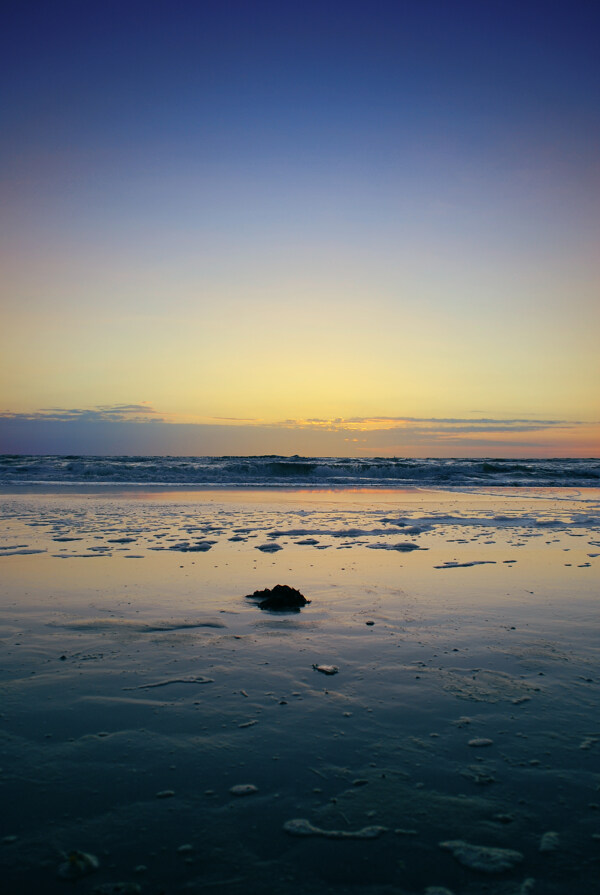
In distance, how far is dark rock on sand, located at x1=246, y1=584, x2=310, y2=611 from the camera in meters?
5.29

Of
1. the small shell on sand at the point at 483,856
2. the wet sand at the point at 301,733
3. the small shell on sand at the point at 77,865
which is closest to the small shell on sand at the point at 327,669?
the wet sand at the point at 301,733

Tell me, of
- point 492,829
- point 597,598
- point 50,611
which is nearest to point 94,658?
point 50,611

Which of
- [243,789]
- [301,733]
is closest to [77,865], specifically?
[243,789]

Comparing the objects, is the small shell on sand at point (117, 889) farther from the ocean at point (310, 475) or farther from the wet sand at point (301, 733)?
the ocean at point (310, 475)

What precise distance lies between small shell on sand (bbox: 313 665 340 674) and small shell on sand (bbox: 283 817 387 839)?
151 centimetres

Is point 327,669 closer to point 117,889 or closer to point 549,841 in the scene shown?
point 549,841

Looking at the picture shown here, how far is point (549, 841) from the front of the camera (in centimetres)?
213

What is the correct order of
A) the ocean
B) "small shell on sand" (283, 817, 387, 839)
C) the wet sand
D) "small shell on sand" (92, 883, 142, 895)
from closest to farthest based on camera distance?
"small shell on sand" (92, 883, 142, 895)
the wet sand
"small shell on sand" (283, 817, 387, 839)
the ocean

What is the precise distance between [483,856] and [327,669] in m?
1.76

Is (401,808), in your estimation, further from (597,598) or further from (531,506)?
(531,506)

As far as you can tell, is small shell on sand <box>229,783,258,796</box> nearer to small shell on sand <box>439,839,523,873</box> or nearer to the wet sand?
the wet sand

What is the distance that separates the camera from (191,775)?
8.27ft

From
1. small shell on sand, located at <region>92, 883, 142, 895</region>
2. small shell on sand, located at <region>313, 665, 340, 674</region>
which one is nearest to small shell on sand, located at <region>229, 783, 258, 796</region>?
small shell on sand, located at <region>92, 883, 142, 895</region>

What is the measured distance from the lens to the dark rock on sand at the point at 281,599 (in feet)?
17.3
